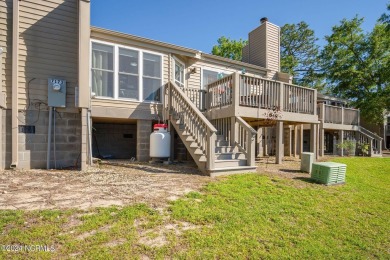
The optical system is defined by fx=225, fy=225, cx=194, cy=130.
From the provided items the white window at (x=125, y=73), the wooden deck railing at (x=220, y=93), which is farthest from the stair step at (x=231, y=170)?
the white window at (x=125, y=73)

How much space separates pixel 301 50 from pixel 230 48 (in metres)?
9.12

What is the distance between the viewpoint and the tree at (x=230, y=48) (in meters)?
26.8

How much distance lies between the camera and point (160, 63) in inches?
338

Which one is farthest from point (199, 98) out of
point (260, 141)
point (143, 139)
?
point (260, 141)

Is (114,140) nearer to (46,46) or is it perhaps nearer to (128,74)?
(128,74)

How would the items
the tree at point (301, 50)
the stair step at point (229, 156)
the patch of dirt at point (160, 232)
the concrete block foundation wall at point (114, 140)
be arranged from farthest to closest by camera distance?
1. the tree at point (301, 50)
2. the concrete block foundation wall at point (114, 140)
3. the stair step at point (229, 156)
4. the patch of dirt at point (160, 232)

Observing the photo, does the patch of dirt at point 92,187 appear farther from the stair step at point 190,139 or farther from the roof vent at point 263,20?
the roof vent at point 263,20

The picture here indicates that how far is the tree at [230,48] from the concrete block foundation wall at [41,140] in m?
23.2

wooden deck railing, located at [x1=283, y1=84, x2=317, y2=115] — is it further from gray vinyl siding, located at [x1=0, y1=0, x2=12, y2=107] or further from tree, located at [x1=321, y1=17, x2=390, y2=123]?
tree, located at [x1=321, y1=17, x2=390, y2=123]

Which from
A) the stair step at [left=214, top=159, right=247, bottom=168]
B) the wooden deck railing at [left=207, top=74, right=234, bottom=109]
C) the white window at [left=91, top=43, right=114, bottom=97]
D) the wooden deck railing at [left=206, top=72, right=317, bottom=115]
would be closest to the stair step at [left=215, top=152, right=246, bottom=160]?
the stair step at [left=214, top=159, right=247, bottom=168]

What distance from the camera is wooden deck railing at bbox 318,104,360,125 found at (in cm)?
1187

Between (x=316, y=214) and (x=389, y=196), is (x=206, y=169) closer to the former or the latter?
(x=316, y=214)

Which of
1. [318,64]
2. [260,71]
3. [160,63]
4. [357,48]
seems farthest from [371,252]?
[318,64]

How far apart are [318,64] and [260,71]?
18.4 meters
